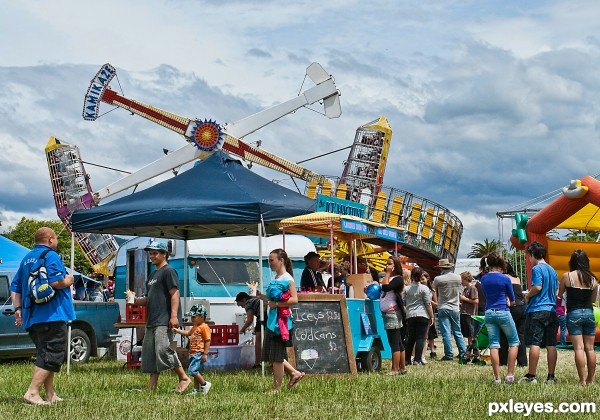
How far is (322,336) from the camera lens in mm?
11961

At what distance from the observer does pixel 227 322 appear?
54.9ft

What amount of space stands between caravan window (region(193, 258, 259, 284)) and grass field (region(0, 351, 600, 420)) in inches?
191

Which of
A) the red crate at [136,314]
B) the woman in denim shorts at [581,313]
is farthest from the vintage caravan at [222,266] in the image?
the woman in denim shorts at [581,313]

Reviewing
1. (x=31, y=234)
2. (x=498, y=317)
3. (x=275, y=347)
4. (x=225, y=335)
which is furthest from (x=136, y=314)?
(x=31, y=234)

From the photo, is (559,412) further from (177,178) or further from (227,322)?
(227,322)

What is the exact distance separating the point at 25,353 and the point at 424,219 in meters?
23.9

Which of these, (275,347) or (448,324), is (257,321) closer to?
(275,347)

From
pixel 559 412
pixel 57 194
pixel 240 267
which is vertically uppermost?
pixel 57 194

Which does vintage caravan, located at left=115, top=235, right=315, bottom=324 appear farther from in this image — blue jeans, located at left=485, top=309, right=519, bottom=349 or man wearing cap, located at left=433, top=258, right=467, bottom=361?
blue jeans, located at left=485, top=309, right=519, bottom=349

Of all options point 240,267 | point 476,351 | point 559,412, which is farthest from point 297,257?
point 559,412

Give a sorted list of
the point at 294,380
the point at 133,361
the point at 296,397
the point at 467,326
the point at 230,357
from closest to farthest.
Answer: the point at 296,397 → the point at 294,380 → the point at 230,357 → the point at 133,361 → the point at 467,326

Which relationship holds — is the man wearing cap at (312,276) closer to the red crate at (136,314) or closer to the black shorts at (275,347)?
the red crate at (136,314)

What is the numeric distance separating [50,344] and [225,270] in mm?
8520

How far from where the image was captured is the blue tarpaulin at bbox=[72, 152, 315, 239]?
12.2 m
